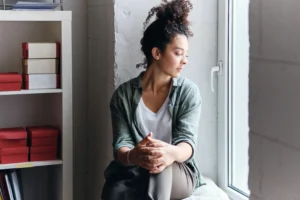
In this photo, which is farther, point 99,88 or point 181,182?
point 99,88

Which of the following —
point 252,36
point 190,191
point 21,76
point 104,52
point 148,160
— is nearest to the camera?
point 252,36

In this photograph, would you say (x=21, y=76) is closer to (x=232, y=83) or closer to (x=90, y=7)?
(x=90, y=7)

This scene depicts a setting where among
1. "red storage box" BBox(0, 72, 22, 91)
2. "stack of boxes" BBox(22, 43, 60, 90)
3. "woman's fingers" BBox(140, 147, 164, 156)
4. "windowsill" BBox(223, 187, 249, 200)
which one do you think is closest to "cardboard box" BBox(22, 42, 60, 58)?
"stack of boxes" BBox(22, 43, 60, 90)

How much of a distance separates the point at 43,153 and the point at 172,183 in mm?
649

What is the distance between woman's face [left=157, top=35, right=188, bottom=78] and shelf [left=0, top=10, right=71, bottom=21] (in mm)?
483

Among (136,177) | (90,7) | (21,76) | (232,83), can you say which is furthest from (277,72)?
(90,7)

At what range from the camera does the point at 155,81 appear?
7.36 feet

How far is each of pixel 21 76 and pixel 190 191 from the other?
0.85 m

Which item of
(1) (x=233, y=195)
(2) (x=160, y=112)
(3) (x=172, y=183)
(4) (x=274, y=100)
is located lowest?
(1) (x=233, y=195)

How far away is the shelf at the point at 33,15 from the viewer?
2.32m

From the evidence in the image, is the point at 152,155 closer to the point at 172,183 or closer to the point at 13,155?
the point at 172,183

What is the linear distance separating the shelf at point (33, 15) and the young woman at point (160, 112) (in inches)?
14.8

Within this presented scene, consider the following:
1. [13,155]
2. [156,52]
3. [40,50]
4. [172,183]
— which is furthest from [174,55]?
[13,155]

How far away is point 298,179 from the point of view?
132 cm
